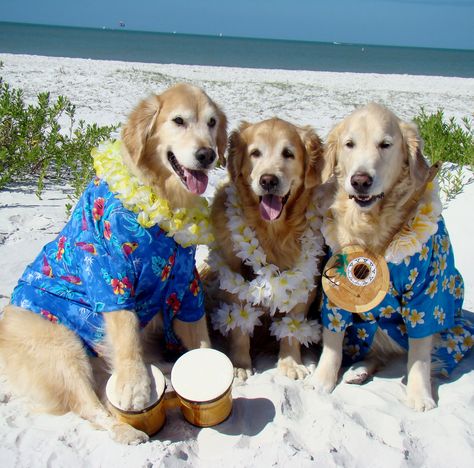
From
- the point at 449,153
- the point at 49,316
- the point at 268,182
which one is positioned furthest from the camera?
the point at 449,153

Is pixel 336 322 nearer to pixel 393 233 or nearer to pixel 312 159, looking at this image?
pixel 393 233

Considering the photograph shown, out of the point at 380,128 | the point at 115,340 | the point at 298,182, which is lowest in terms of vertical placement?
the point at 115,340

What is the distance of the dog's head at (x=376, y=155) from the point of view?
2691 millimetres

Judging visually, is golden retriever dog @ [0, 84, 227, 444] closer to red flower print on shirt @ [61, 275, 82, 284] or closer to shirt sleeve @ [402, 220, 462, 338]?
red flower print on shirt @ [61, 275, 82, 284]

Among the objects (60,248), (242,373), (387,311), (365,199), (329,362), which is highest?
(365,199)

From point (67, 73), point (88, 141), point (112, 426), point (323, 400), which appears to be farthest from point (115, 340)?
point (67, 73)

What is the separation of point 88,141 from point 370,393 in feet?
15.8

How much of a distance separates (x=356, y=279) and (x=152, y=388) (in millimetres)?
1205

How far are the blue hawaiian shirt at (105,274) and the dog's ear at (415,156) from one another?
50.1 inches

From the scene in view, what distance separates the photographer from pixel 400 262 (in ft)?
8.96

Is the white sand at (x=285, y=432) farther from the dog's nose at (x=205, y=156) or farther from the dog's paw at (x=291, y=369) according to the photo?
the dog's nose at (x=205, y=156)

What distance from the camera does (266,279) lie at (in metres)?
3.07

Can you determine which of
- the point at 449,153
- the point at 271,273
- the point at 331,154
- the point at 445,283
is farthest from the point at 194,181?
the point at 449,153

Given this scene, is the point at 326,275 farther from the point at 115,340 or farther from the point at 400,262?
the point at 115,340
